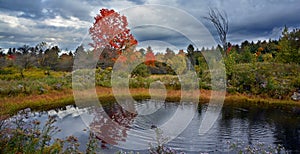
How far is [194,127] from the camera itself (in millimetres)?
7000

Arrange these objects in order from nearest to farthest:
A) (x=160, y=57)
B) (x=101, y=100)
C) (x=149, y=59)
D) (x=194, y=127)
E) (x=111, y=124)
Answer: (x=194, y=127)
(x=111, y=124)
(x=101, y=100)
(x=149, y=59)
(x=160, y=57)

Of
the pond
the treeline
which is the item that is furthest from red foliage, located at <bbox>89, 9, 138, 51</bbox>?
the pond

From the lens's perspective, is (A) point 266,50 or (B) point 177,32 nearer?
(B) point 177,32

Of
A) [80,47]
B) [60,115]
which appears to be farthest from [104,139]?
[80,47]

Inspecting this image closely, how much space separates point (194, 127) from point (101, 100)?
20.0 ft

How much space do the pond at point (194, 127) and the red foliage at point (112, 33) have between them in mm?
9628

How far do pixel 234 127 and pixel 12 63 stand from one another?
23690mm

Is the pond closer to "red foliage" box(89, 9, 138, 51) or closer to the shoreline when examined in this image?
the shoreline

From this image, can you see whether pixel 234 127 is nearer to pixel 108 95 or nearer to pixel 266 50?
pixel 108 95

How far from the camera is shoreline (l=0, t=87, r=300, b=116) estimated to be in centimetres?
973

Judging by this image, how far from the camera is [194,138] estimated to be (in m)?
6.02

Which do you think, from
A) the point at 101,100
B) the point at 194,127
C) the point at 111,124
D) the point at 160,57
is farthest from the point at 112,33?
the point at 194,127

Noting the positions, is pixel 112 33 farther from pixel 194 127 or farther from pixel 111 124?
pixel 194 127

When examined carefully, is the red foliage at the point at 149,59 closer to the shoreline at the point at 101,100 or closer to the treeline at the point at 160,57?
the treeline at the point at 160,57
